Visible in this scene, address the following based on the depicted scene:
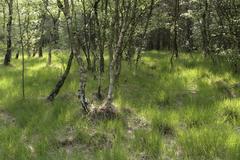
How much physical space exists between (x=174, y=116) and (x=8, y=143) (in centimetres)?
410

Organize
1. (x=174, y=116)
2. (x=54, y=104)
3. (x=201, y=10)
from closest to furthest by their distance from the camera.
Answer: (x=174, y=116), (x=54, y=104), (x=201, y=10)

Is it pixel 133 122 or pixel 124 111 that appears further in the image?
pixel 124 111

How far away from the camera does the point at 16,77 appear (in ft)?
50.9

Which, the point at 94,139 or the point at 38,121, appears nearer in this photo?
the point at 94,139

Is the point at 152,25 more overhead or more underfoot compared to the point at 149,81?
more overhead

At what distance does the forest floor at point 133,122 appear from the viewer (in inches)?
280

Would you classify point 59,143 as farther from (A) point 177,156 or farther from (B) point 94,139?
(A) point 177,156

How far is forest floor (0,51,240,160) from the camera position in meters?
7.10

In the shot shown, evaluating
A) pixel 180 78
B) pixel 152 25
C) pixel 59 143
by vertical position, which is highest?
pixel 152 25

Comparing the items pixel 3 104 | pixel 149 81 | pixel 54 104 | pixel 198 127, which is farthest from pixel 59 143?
pixel 149 81

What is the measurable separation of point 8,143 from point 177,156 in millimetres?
3675

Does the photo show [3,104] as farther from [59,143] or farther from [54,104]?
[59,143]

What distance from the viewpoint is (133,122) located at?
359 inches

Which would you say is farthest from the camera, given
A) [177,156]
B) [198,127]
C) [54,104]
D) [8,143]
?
[54,104]
